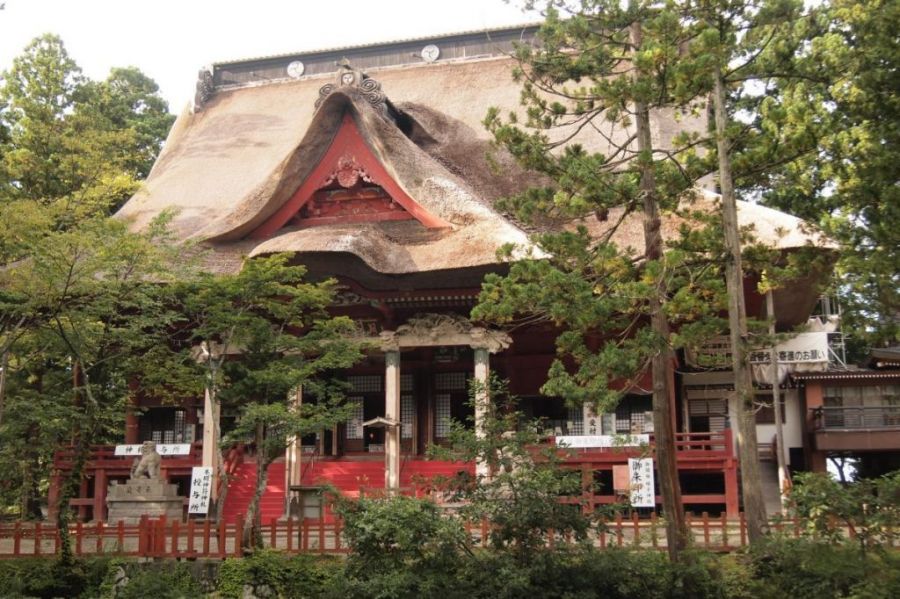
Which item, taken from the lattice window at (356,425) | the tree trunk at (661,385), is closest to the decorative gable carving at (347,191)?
the lattice window at (356,425)

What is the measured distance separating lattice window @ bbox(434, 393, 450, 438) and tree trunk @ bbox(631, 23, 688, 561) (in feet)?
29.9

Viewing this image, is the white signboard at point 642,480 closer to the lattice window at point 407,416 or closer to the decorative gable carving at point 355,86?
the lattice window at point 407,416

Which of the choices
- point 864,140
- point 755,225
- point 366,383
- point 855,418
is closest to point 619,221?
point 864,140

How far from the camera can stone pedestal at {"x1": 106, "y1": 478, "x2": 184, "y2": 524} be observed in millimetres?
15633

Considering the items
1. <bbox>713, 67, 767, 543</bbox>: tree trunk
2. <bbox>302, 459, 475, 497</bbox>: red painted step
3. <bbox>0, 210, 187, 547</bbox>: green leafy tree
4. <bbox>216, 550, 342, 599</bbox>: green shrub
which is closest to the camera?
<bbox>713, 67, 767, 543</bbox>: tree trunk

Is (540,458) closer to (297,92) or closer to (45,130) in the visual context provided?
(45,130)

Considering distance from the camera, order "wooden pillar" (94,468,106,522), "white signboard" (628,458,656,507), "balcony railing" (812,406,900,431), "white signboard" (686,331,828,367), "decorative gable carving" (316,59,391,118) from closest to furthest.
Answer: "white signboard" (628,458,656,507), "white signboard" (686,331,828,367), "decorative gable carving" (316,59,391,118), "wooden pillar" (94,468,106,522), "balcony railing" (812,406,900,431)

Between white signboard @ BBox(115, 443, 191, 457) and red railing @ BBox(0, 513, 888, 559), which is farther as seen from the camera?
white signboard @ BBox(115, 443, 191, 457)

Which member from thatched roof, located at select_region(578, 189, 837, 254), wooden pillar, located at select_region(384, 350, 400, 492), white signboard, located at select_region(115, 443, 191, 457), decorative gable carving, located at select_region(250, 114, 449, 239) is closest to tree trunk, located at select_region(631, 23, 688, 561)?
thatched roof, located at select_region(578, 189, 837, 254)

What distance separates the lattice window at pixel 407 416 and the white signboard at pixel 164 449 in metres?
4.41

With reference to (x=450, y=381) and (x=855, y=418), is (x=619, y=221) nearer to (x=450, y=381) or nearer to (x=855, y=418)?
(x=450, y=381)

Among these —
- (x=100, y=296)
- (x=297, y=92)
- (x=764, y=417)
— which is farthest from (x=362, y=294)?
(x=764, y=417)

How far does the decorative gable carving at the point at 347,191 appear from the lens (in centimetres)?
Answer: 1795

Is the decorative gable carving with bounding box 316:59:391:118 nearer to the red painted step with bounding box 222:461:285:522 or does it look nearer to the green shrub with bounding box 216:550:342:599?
the red painted step with bounding box 222:461:285:522
